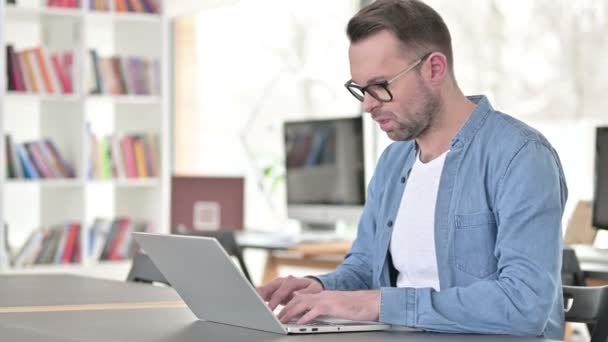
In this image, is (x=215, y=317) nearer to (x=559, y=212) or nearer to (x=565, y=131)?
(x=559, y=212)

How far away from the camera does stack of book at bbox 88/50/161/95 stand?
18.4 ft

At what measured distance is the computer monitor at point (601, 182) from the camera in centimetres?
417

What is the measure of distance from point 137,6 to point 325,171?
1.39 meters

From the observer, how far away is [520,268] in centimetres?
181

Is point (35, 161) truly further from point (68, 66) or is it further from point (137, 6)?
point (137, 6)

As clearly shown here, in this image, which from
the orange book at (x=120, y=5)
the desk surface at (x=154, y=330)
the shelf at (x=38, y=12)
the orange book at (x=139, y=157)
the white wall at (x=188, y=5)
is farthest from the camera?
the white wall at (x=188, y=5)

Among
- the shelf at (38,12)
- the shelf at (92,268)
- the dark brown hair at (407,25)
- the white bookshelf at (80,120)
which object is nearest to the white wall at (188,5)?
the white bookshelf at (80,120)

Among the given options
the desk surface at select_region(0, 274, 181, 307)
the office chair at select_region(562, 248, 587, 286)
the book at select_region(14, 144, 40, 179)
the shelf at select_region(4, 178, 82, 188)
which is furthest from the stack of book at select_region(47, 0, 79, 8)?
the office chair at select_region(562, 248, 587, 286)

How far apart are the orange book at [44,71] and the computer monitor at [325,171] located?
47.6 inches

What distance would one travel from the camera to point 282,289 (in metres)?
2.05

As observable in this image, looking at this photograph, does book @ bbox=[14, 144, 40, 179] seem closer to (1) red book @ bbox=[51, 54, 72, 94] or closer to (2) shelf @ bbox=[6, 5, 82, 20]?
(1) red book @ bbox=[51, 54, 72, 94]

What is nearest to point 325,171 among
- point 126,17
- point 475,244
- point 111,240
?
point 111,240

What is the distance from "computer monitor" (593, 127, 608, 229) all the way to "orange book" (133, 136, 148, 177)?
2578 mm

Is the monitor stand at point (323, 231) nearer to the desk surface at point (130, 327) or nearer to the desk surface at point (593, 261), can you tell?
the desk surface at point (593, 261)
